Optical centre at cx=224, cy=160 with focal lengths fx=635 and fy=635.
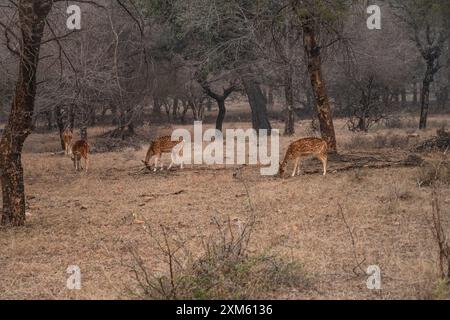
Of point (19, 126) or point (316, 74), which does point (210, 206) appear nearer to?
point (19, 126)

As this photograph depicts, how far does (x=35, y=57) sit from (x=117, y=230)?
3103mm

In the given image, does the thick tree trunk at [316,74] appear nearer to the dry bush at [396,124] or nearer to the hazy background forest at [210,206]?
the hazy background forest at [210,206]

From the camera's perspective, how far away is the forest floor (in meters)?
7.14

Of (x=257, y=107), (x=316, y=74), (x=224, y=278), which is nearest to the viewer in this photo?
(x=224, y=278)

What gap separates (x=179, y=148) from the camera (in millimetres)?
17891

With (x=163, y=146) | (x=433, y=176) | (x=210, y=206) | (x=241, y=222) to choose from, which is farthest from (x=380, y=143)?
(x=241, y=222)

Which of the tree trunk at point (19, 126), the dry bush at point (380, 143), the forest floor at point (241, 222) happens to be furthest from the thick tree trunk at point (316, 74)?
the tree trunk at point (19, 126)

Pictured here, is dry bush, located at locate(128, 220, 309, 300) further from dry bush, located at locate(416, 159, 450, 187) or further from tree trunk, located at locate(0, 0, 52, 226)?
dry bush, located at locate(416, 159, 450, 187)

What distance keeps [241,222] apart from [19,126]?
3.99 m

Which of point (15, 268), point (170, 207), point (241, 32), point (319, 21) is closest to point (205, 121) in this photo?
point (241, 32)

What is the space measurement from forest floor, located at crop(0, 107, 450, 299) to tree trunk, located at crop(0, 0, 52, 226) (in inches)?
17.6

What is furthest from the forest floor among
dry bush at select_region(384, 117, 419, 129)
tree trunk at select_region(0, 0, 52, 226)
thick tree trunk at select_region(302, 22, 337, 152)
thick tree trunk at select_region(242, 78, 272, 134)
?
dry bush at select_region(384, 117, 419, 129)

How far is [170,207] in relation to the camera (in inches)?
480
